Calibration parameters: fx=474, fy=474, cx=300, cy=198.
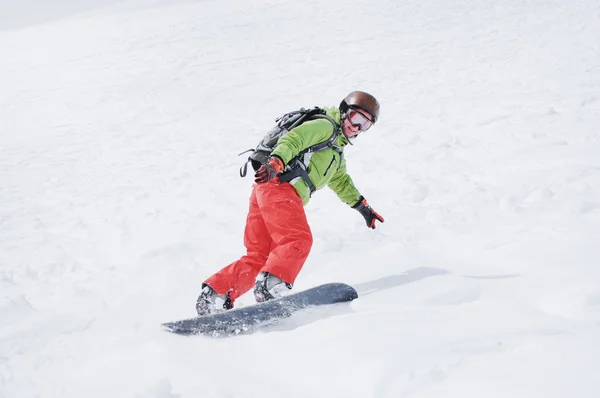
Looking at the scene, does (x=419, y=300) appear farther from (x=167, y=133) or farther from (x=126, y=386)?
(x=167, y=133)

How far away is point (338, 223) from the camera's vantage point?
550cm

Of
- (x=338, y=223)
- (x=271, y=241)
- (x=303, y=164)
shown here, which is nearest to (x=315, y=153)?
(x=303, y=164)

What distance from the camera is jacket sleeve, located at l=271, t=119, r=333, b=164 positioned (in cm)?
347

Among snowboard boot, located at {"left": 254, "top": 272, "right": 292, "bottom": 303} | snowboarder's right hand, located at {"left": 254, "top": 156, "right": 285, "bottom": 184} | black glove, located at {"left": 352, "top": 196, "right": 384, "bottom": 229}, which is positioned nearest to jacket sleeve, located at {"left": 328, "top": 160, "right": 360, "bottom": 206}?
black glove, located at {"left": 352, "top": 196, "right": 384, "bottom": 229}

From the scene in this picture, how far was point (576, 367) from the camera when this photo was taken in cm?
213

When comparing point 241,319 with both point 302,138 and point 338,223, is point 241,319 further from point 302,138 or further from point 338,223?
point 338,223

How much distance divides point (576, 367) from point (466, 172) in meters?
4.36

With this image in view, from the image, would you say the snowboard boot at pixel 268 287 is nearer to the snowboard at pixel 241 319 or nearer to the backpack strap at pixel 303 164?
the snowboard at pixel 241 319

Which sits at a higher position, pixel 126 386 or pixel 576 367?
pixel 126 386

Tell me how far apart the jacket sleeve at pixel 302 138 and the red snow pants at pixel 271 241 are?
0.34m

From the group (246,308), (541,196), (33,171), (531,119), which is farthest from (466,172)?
(33,171)

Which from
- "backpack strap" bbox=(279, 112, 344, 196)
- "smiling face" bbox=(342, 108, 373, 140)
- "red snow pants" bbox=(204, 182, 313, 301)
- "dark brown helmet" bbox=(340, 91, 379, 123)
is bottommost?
"red snow pants" bbox=(204, 182, 313, 301)

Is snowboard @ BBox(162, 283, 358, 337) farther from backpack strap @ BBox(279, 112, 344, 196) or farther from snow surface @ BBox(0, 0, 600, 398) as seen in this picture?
backpack strap @ BBox(279, 112, 344, 196)

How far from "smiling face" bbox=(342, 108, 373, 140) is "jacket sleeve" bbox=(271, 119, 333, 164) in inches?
7.0
